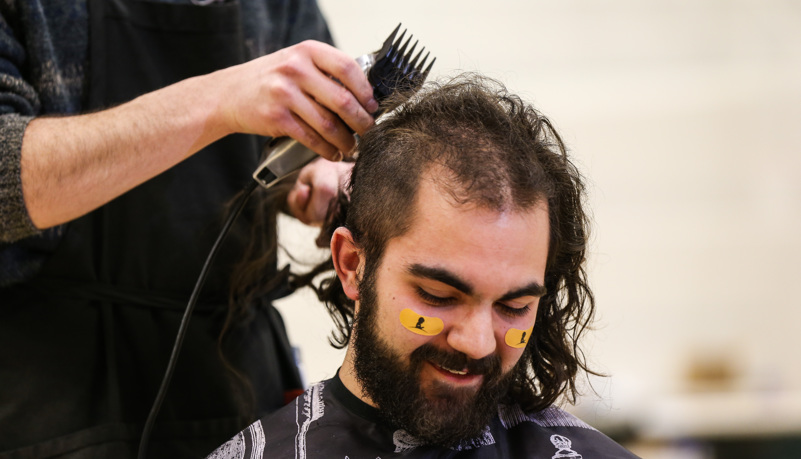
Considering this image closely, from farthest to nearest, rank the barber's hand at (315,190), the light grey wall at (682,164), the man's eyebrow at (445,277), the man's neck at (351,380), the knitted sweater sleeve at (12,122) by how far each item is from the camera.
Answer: the light grey wall at (682,164)
the barber's hand at (315,190)
the man's neck at (351,380)
the knitted sweater sleeve at (12,122)
the man's eyebrow at (445,277)

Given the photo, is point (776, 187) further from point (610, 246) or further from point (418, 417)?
point (418, 417)

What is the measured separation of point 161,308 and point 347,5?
2.45 m

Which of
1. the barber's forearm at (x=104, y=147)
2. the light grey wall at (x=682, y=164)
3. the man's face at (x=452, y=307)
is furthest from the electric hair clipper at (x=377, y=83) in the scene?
the light grey wall at (x=682, y=164)

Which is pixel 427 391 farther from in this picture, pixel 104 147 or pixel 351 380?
pixel 104 147

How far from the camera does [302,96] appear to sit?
45.4 inches

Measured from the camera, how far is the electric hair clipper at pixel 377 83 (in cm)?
122

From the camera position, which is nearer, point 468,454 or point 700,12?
point 468,454

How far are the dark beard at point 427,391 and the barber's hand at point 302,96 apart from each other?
27cm

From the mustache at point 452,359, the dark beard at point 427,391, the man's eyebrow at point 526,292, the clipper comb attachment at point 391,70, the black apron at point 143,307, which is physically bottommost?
the black apron at point 143,307

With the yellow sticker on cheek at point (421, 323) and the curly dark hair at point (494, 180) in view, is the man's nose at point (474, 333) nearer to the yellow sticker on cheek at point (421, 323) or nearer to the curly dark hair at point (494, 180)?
the yellow sticker on cheek at point (421, 323)

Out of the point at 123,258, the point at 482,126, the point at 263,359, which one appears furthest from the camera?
the point at 263,359

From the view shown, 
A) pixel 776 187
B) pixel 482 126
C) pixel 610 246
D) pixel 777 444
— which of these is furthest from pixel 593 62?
pixel 482 126

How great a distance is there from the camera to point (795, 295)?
3.77 m

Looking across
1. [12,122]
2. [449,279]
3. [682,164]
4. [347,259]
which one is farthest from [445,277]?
[682,164]
